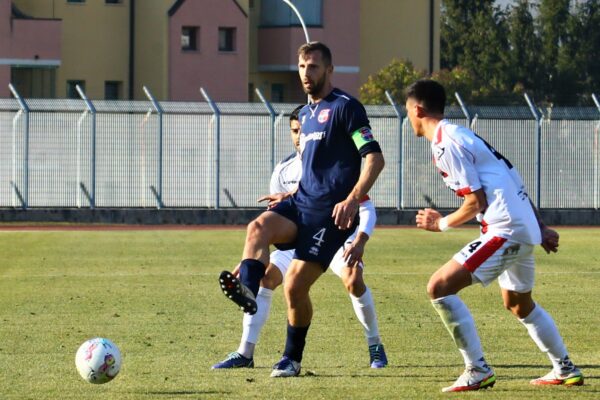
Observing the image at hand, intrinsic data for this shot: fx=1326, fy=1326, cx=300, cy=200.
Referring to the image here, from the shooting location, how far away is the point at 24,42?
149 feet

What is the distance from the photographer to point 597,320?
1251 cm

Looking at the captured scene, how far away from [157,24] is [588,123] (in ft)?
69.8

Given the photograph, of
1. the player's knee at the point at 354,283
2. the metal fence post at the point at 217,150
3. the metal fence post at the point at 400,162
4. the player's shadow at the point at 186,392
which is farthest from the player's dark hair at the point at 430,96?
the metal fence post at the point at 400,162

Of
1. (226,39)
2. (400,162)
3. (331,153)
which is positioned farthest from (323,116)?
(226,39)

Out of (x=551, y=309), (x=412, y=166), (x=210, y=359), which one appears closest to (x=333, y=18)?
(x=412, y=166)

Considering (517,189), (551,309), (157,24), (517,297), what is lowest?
(551,309)

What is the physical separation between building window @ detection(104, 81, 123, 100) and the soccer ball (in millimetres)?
42264

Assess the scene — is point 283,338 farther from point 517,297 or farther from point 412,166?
point 412,166

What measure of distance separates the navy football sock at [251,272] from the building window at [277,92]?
1817 inches

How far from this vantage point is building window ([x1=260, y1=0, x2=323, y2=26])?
5262cm

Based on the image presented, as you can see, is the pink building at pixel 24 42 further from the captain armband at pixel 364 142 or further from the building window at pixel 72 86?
the captain armband at pixel 364 142

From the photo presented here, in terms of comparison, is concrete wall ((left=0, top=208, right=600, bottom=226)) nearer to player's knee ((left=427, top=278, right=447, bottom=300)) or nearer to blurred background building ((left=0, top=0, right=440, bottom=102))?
blurred background building ((left=0, top=0, right=440, bottom=102))

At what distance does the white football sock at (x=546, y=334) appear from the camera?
8.57 metres

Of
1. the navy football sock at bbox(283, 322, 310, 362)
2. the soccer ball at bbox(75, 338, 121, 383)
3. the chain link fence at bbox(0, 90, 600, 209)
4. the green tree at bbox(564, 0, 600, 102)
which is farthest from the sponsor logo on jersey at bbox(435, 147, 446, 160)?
the green tree at bbox(564, 0, 600, 102)
